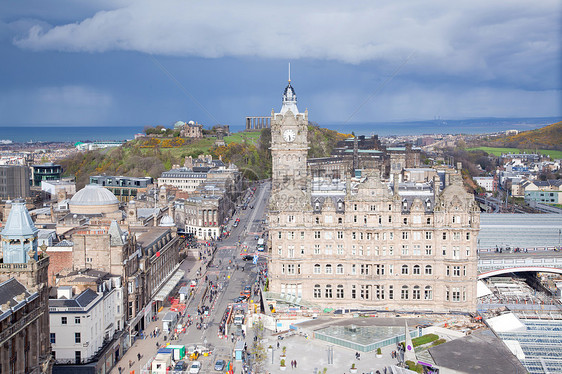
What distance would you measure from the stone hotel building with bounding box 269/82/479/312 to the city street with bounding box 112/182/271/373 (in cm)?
945

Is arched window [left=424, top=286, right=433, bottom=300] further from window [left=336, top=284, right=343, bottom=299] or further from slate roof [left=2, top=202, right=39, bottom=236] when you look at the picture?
slate roof [left=2, top=202, right=39, bottom=236]

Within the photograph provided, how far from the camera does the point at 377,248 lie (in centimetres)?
7475

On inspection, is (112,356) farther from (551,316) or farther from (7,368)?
(551,316)

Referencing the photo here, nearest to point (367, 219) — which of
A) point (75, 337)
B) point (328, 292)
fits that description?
point (328, 292)

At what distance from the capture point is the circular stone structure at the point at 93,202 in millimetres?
101938

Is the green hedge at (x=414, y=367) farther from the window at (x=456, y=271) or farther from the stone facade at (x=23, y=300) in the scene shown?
the stone facade at (x=23, y=300)

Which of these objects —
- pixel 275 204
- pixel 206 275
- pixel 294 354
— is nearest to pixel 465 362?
pixel 294 354

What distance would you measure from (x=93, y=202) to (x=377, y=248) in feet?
162

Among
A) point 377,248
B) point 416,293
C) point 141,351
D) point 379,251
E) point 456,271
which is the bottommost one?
point 141,351

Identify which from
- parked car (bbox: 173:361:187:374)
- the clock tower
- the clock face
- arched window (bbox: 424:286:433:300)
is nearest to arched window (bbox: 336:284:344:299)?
arched window (bbox: 424:286:433:300)

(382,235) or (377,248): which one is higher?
(382,235)

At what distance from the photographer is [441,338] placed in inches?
2616

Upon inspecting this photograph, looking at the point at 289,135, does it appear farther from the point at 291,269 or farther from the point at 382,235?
the point at 382,235

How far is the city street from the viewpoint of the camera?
6662 centimetres
